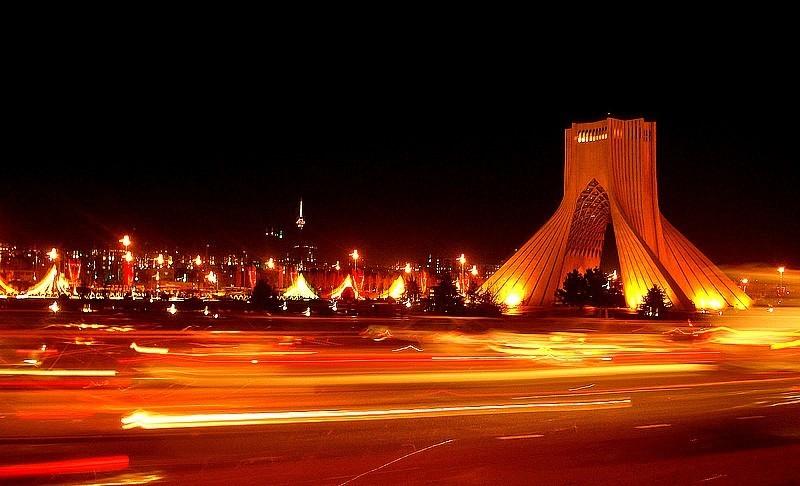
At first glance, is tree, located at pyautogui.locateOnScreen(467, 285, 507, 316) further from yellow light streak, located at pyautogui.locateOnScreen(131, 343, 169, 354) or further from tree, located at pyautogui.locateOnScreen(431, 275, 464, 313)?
yellow light streak, located at pyautogui.locateOnScreen(131, 343, 169, 354)

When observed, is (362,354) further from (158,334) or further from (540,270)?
(540,270)

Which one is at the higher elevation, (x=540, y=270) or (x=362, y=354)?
(x=540, y=270)

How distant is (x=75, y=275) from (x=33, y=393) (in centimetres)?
6572

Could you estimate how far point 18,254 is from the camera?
84.9m

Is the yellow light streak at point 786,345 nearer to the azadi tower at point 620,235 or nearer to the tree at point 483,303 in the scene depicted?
the tree at point 483,303

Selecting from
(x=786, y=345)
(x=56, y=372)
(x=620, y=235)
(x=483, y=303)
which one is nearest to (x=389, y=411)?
(x=56, y=372)

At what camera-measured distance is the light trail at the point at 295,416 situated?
28.7 ft

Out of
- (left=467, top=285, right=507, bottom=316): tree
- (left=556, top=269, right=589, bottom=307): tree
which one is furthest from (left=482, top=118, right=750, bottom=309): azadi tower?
(left=467, top=285, right=507, bottom=316): tree

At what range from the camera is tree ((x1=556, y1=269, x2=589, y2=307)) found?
141 feet

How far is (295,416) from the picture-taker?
9227 mm

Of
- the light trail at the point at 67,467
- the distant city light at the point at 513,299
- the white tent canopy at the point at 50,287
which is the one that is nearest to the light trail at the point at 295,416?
the light trail at the point at 67,467

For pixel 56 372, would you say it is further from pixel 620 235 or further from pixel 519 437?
pixel 620 235

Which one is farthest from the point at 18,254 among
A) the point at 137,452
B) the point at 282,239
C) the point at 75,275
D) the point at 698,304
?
the point at 137,452

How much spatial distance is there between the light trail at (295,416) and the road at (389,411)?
0.10ft
